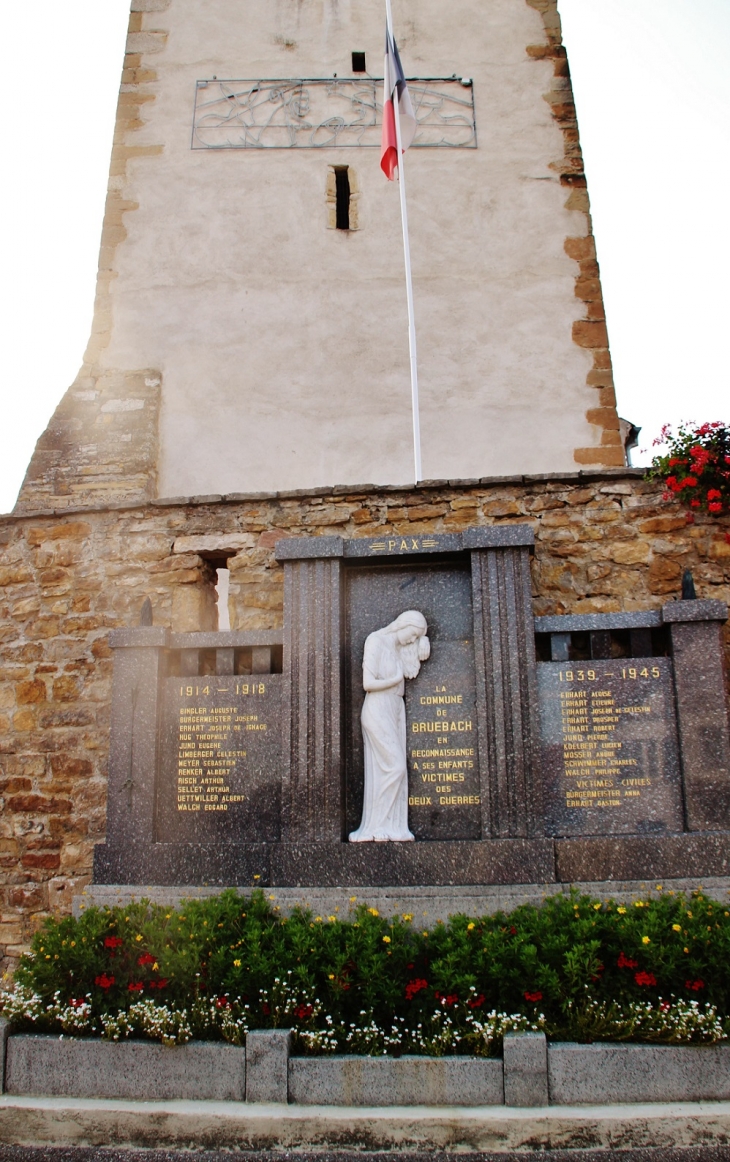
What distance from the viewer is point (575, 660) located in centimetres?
507

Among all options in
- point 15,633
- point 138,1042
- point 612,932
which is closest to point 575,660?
point 612,932

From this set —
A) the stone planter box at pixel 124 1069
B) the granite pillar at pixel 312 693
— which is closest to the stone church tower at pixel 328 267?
the granite pillar at pixel 312 693

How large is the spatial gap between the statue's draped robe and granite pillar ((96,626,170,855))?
118 cm

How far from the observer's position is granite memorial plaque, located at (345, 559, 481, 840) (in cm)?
496

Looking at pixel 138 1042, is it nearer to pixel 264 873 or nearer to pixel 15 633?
pixel 264 873

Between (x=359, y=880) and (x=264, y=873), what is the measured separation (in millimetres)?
514

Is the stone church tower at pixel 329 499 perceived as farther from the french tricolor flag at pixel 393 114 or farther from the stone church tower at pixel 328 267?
the french tricolor flag at pixel 393 114

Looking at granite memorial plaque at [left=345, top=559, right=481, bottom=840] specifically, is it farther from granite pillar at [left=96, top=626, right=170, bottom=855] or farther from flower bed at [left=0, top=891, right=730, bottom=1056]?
granite pillar at [left=96, top=626, right=170, bottom=855]

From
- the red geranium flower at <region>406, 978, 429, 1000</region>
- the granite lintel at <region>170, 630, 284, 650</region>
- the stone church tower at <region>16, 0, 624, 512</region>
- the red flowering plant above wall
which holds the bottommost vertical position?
the red geranium flower at <region>406, 978, 429, 1000</region>

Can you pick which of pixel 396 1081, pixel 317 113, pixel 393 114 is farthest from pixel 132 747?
pixel 317 113

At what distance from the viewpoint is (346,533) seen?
21.7ft

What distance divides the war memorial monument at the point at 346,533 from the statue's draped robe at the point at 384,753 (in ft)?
0.07

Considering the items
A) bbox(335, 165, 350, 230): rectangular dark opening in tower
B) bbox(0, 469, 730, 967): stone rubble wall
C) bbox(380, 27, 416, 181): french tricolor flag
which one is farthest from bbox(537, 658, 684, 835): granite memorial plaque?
bbox(335, 165, 350, 230): rectangular dark opening in tower

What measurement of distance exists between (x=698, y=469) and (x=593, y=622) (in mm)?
1647
